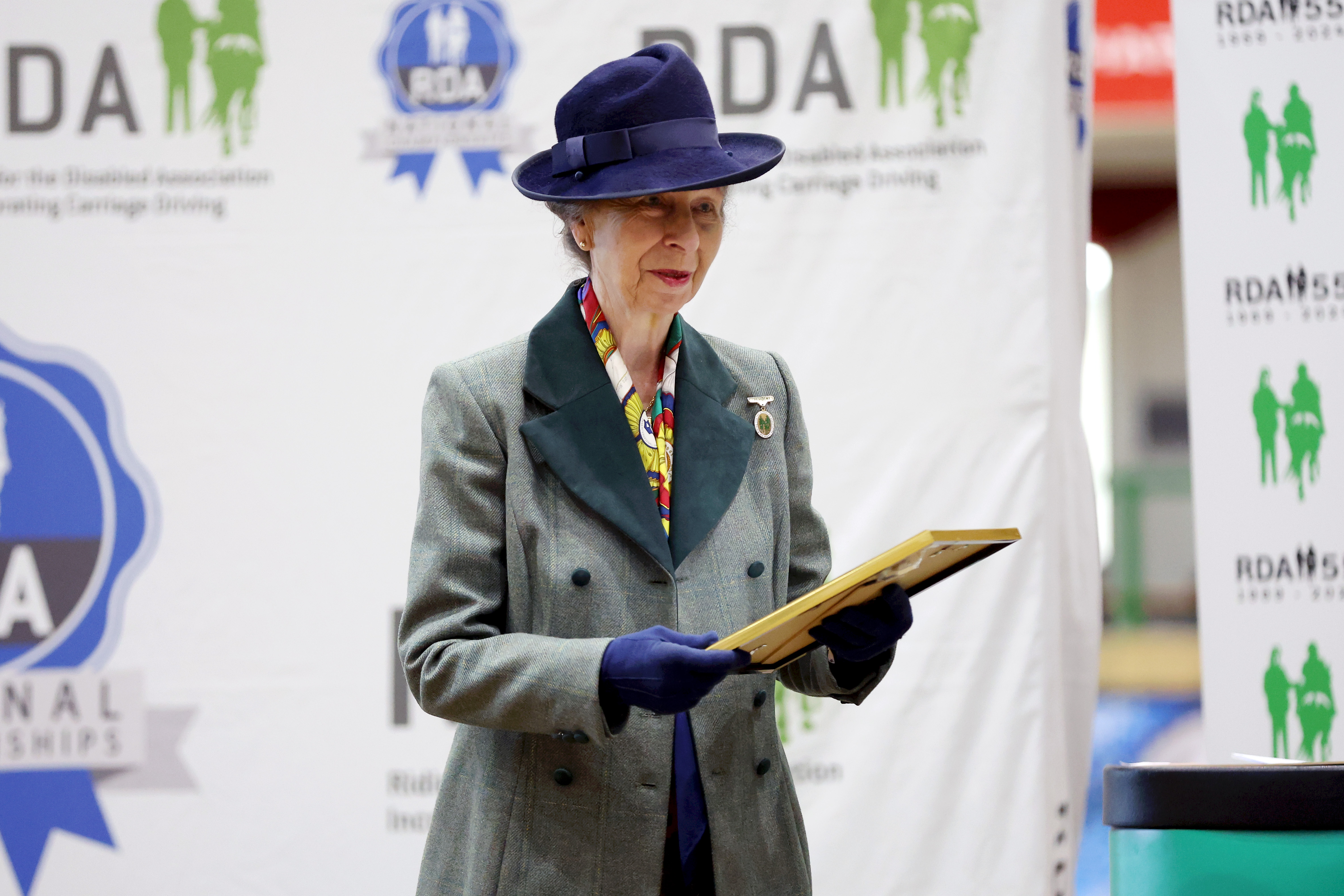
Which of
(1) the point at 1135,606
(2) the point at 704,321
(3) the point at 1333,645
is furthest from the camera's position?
(1) the point at 1135,606

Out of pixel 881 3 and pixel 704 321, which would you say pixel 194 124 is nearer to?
pixel 704 321

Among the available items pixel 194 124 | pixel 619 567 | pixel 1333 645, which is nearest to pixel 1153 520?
pixel 1333 645

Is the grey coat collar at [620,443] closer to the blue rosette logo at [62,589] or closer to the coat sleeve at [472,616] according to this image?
the coat sleeve at [472,616]

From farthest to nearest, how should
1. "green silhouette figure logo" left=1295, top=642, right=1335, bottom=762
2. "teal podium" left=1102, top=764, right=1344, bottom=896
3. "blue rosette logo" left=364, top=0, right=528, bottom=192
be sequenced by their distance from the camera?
"blue rosette logo" left=364, top=0, right=528, bottom=192, "green silhouette figure logo" left=1295, top=642, right=1335, bottom=762, "teal podium" left=1102, top=764, right=1344, bottom=896

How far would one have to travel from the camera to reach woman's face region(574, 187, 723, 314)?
1406 millimetres

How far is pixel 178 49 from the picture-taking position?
2770 millimetres

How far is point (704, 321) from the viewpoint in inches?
108

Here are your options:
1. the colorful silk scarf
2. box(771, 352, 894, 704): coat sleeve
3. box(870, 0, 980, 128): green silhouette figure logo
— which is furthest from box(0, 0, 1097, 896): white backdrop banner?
the colorful silk scarf

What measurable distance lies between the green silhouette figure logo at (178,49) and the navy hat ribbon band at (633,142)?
1.67 m

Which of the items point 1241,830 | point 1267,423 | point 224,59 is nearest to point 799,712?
point 1267,423

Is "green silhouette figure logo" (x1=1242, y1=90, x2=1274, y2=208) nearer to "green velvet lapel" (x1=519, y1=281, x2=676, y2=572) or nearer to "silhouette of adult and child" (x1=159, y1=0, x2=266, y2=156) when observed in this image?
"green velvet lapel" (x1=519, y1=281, x2=676, y2=572)

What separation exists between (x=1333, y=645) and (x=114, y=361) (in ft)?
8.38

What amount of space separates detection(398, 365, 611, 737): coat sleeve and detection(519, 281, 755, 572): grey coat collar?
0.07 metres

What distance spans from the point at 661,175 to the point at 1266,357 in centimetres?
174
